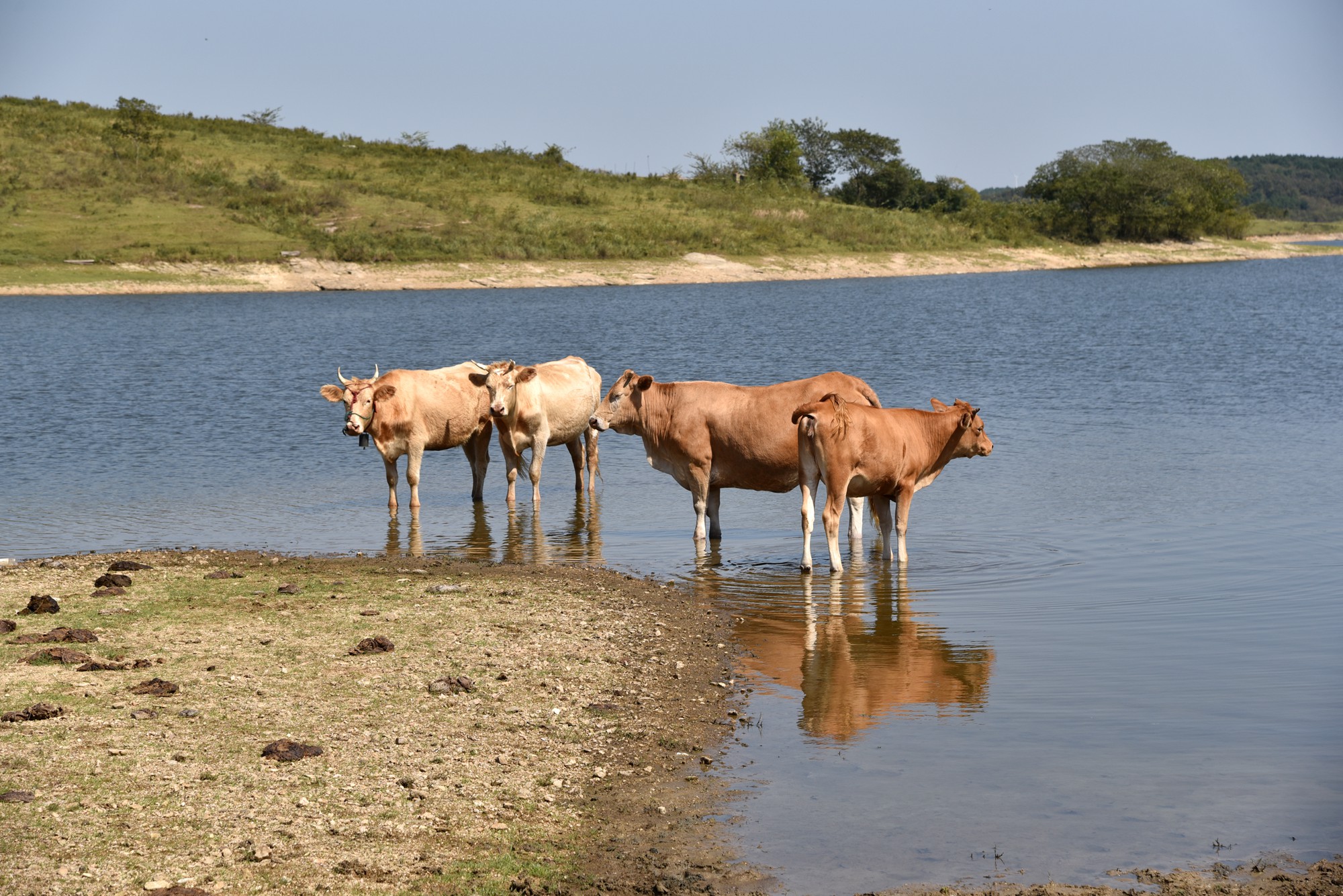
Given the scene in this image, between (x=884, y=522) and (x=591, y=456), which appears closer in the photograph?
(x=884, y=522)

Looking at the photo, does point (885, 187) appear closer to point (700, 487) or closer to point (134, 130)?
point (134, 130)

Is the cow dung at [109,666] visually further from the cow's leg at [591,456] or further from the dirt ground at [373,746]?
the cow's leg at [591,456]

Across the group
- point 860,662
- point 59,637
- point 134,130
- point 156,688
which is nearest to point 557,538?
point 860,662

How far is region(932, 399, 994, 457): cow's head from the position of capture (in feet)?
41.5

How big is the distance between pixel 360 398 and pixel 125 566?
4.51m

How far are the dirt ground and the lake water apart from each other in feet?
1.43

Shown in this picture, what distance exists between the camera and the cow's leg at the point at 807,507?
1210cm

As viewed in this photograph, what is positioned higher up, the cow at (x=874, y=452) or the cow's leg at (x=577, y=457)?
the cow at (x=874, y=452)

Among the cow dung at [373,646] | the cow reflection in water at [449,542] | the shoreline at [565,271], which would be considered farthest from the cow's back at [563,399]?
the shoreline at [565,271]

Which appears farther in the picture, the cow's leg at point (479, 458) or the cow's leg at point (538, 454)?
the cow's leg at point (479, 458)

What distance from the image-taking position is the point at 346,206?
7112 cm

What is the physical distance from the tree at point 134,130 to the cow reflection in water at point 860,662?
71169mm

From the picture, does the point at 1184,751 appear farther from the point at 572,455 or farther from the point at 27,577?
the point at 572,455

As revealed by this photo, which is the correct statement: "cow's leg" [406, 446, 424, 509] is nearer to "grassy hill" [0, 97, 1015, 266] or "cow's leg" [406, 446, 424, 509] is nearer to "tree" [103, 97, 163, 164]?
"grassy hill" [0, 97, 1015, 266]
